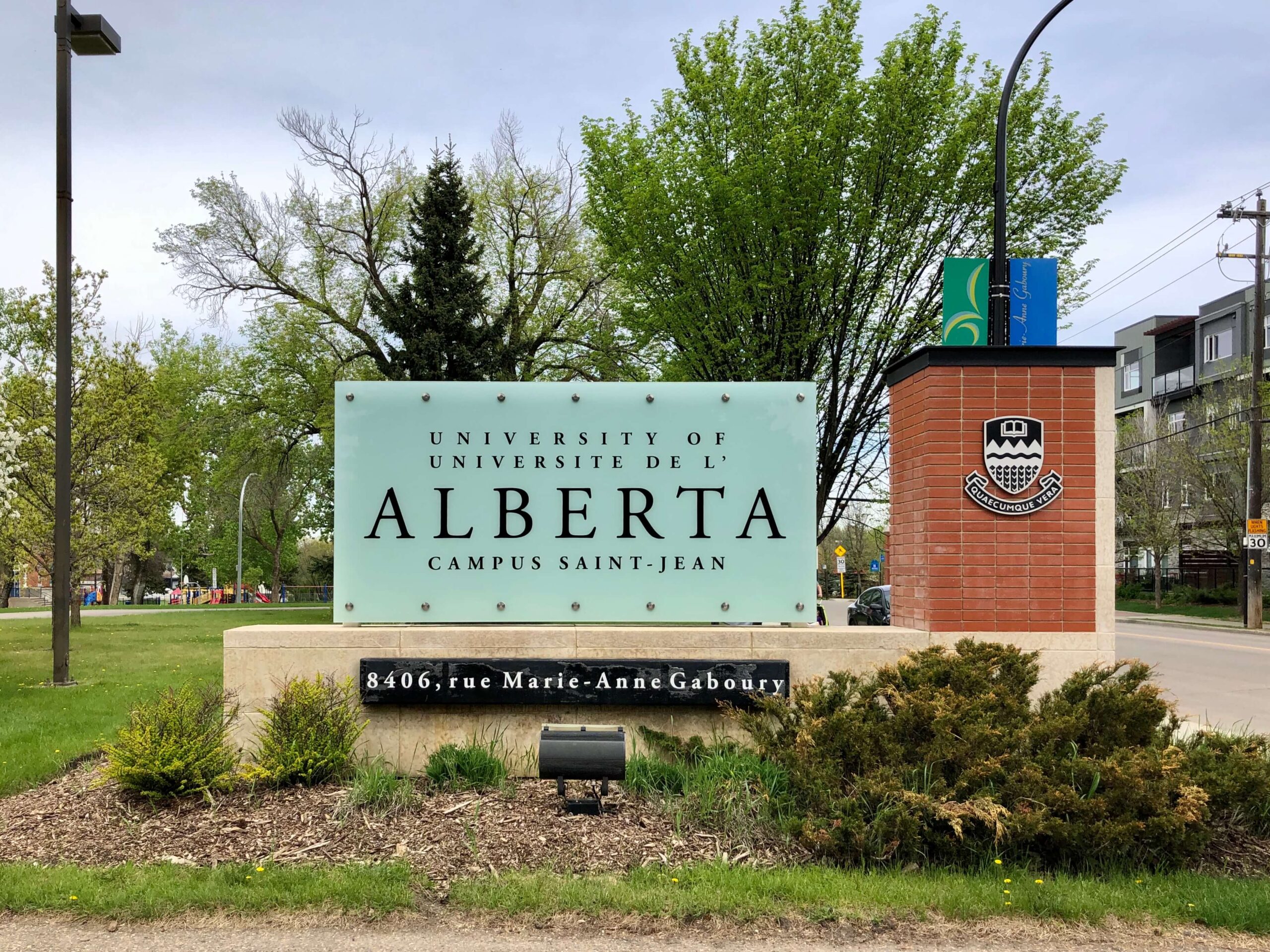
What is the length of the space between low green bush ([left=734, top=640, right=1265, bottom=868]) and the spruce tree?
1948 centimetres

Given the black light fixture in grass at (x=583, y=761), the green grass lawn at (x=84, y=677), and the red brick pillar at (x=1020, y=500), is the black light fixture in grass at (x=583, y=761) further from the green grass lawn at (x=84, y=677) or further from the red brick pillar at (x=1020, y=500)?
the green grass lawn at (x=84, y=677)

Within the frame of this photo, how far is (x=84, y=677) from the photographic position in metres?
13.5

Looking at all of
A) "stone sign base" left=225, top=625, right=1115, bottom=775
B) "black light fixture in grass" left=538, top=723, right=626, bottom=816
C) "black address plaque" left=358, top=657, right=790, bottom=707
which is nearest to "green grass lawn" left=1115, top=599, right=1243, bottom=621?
"stone sign base" left=225, top=625, right=1115, bottom=775

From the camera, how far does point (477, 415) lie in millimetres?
7148

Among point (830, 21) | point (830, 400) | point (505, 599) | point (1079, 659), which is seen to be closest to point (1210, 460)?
point (830, 400)

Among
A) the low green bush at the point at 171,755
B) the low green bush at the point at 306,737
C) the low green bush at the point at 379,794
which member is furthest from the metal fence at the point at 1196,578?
the low green bush at the point at 171,755

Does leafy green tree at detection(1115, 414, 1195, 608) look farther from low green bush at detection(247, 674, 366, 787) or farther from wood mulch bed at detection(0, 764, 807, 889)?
low green bush at detection(247, 674, 366, 787)

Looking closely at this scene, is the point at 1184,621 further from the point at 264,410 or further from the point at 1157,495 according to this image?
the point at 264,410

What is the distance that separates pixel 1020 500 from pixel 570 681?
11.5 ft

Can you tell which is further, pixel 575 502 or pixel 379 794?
pixel 575 502

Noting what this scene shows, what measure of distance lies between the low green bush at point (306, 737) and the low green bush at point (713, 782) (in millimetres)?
1913

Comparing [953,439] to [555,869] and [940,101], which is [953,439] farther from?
[940,101]

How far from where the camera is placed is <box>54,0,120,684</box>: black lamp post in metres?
12.1

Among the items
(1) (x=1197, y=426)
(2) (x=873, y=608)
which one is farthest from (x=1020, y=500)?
(1) (x=1197, y=426)
